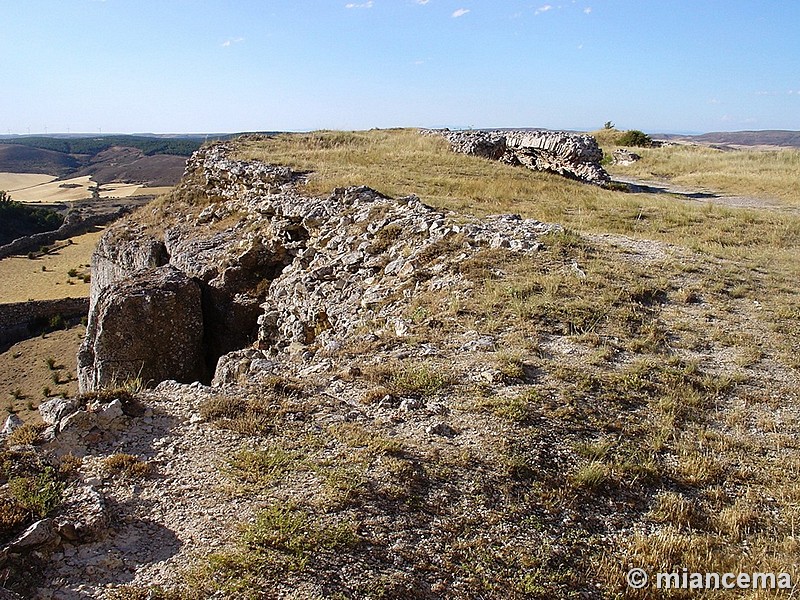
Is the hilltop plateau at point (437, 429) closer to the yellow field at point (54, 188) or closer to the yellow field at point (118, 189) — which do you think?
the yellow field at point (54, 188)

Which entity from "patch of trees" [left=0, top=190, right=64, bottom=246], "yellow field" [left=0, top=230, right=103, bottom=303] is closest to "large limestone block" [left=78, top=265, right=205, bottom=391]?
"yellow field" [left=0, top=230, right=103, bottom=303]

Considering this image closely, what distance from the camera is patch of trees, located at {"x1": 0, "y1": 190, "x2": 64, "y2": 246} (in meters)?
49.1

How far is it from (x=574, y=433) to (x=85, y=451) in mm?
4020

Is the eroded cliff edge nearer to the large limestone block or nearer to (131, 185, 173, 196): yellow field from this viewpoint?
the large limestone block

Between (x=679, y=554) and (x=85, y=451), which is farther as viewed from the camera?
(x=85, y=451)

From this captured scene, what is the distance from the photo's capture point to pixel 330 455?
4.23 metres

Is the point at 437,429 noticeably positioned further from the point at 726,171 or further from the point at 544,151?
the point at 726,171

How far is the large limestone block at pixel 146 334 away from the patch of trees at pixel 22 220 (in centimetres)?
4705

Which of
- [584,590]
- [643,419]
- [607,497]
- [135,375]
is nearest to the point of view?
[584,590]

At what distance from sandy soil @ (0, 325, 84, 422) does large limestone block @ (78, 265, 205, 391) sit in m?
4.56

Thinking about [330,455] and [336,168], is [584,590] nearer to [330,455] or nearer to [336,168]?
[330,455]

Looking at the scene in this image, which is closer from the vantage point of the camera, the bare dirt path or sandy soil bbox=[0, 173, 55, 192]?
the bare dirt path

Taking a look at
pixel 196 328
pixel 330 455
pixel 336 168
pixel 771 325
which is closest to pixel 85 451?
pixel 330 455

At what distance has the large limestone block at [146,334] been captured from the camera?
924cm
